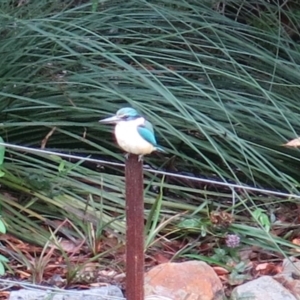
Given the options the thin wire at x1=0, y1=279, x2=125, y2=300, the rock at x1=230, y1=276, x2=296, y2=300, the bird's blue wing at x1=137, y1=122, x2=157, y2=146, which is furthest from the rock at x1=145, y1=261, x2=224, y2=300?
the bird's blue wing at x1=137, y1=122, x2=157, y2=146

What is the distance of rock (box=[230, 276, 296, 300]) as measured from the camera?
2.80 meters

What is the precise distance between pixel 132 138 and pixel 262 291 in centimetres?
98

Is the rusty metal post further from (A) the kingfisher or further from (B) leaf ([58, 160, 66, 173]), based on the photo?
(B) leaf ([58, 160, 66, 173])

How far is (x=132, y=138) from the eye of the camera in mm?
2113

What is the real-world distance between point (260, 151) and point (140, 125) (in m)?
1.32

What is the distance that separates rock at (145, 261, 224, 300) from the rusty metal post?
1.69 feet

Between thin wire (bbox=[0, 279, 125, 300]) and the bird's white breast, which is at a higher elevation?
the bird's white breast

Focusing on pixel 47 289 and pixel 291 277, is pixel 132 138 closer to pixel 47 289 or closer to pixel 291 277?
pixel 47 289

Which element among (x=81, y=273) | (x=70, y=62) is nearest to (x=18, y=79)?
(x=70, y=62)

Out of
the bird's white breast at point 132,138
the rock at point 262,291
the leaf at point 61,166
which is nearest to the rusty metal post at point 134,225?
the bird's white breast at point 132,138

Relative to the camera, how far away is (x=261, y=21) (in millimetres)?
4266

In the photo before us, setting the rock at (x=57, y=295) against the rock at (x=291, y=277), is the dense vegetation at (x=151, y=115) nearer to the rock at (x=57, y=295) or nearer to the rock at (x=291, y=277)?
the rock at (x=291, y=277)

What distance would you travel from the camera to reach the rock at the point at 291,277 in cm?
288

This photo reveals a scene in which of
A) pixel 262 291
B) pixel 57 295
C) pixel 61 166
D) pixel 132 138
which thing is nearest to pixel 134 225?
pixel 132 138
